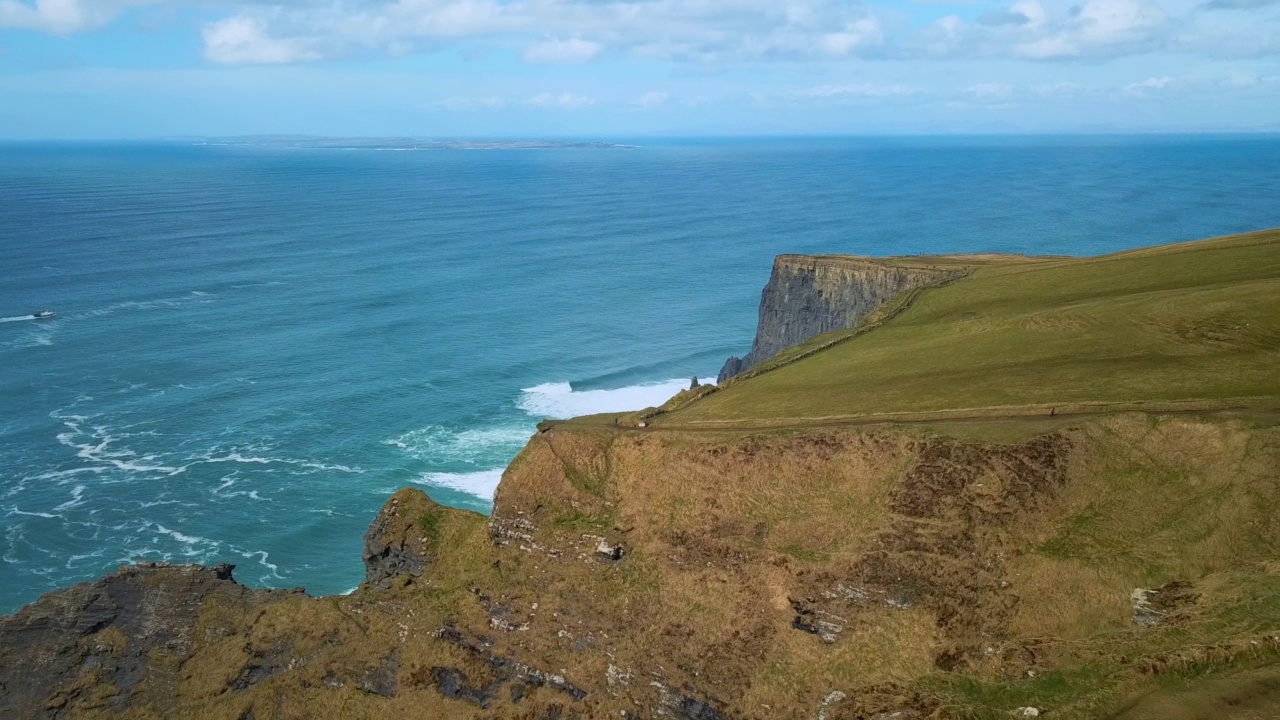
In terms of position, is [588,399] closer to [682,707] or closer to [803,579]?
[803,579]

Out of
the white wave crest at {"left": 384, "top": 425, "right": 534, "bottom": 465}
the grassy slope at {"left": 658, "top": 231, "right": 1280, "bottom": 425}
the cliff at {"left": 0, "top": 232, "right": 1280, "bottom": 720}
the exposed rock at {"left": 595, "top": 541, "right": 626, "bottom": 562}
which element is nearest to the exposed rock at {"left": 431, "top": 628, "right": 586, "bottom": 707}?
the cliff at {"left": 0, "top": 232, "right": 1280, "bottom": 720}

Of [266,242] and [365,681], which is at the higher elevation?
[266,242]

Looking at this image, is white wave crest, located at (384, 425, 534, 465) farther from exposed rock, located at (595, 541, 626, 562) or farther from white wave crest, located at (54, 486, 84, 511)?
exposed rock, located at (595, 541, 626, 562)

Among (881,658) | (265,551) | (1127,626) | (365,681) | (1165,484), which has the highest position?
(1165,484)

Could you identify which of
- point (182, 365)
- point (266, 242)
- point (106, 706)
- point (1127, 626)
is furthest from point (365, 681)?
point (266, 242)

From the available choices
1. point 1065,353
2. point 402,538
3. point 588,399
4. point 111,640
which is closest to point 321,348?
point 588,399

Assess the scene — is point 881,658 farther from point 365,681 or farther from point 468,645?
point 365,681
